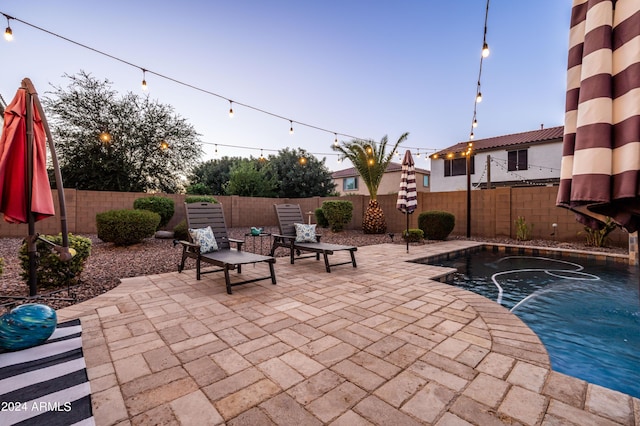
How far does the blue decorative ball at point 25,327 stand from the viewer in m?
2.00

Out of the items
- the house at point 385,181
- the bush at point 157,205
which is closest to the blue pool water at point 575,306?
the bush at point 157,205

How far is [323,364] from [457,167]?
17.8 m

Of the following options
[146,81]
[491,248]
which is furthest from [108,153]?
[491,248]

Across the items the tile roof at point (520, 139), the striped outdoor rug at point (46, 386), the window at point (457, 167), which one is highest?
the tile roof at point (520, 139)

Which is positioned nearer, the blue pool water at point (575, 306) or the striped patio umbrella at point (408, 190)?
the blue pool water at point (575, 306)

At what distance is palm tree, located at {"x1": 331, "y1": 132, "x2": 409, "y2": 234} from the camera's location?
1061cm

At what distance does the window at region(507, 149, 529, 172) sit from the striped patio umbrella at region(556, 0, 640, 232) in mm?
17380

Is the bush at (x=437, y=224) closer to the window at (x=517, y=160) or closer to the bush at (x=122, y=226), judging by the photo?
the bush at (x=122, y=226)

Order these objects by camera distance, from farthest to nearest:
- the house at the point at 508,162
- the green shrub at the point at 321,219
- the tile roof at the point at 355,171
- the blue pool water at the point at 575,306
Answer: the tile roof at the point at 355,171, the house at the point at 508,162, the green shrub at the point at 321,219, the blue pool water at the point at 575,306

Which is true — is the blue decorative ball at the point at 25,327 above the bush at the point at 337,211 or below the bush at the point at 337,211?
below

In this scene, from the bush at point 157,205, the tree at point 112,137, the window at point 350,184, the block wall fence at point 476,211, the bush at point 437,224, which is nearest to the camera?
the block wall fence at point 476,211

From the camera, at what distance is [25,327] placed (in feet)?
6.66

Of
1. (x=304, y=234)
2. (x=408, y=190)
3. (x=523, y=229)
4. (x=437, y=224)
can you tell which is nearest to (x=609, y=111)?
(x=304, y=234)

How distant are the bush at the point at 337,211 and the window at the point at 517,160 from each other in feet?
35.1
